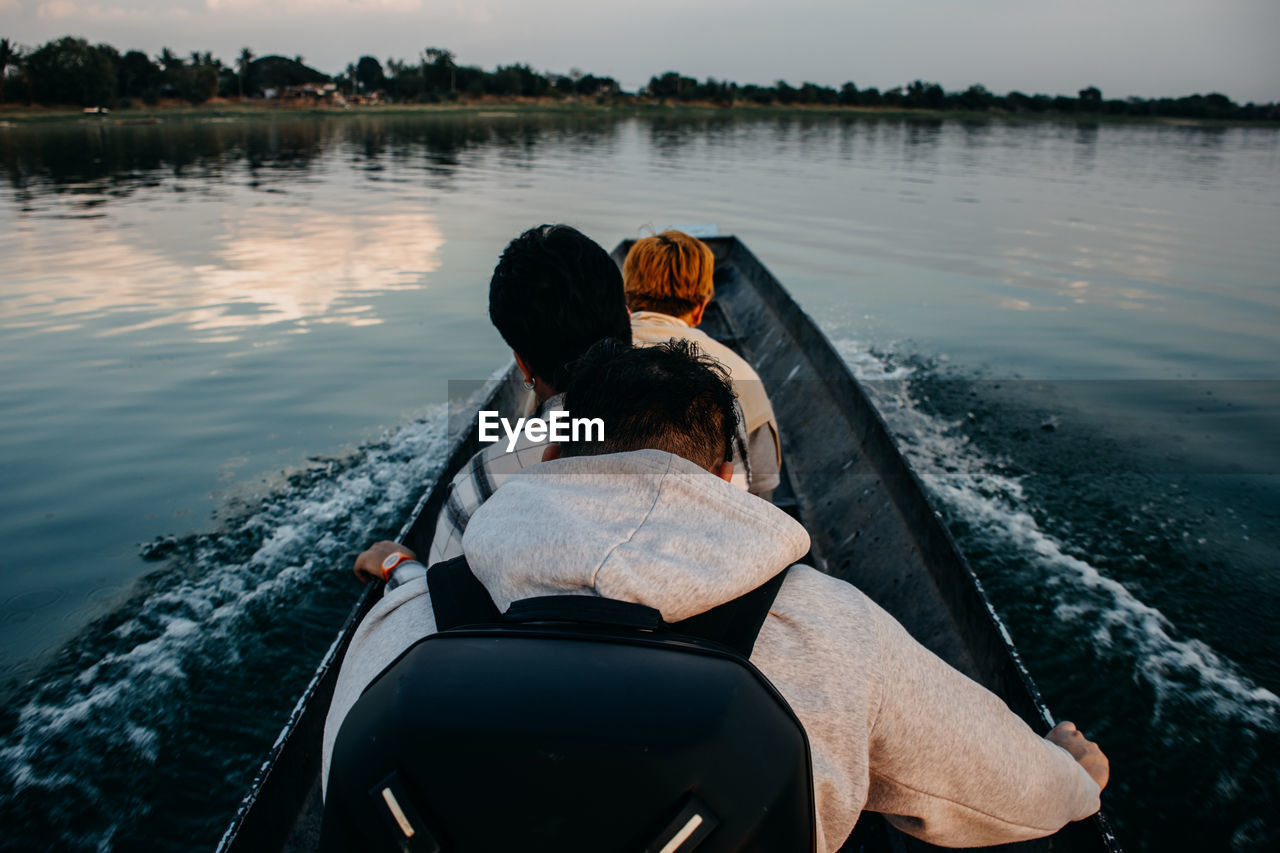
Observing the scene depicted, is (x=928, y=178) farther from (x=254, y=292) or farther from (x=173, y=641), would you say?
(x=173, y=641)

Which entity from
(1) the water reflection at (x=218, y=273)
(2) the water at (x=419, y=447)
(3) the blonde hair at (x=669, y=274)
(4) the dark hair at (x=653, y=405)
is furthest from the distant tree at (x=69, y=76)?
(4) the dark hair at (x=653, y=405)

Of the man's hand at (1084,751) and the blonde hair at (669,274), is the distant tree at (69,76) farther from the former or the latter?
the man's hand at (1084,751)

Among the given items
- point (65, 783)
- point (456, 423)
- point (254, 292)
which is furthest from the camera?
point (254, 292)

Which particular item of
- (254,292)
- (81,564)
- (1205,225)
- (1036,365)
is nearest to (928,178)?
(1205,225)

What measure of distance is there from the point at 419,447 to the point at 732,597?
552cm

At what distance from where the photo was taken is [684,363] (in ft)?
4.37

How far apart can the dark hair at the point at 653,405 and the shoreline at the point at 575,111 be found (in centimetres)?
6903

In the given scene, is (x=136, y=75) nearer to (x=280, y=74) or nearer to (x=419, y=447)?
(x=280, y=74)

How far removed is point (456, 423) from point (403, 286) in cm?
550

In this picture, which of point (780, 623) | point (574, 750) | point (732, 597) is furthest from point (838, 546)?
point (574, 750)

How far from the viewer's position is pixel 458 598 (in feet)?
3.85

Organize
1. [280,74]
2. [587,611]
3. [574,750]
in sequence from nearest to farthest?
[574,750] → [587,611] → [280,74]

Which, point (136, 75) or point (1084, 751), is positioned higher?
point (136, 75)

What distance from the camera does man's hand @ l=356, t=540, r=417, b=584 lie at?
8.36 feet
